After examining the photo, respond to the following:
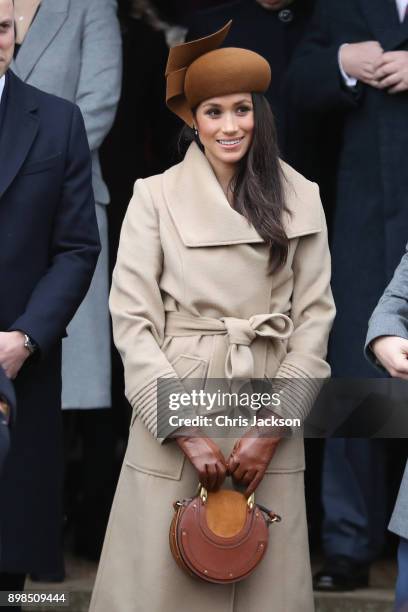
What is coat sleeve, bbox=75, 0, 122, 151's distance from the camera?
5945 mm

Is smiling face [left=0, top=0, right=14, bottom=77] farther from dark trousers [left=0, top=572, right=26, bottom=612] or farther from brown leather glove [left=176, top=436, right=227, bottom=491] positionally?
dark trousers [left=0, top=572, right=26, bottom=612]

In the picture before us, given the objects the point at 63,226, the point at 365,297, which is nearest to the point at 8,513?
the point at 63,226

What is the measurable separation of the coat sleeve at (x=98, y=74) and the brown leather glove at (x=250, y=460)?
168 centimetres

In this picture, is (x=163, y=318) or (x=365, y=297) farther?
(x=365, y=297)

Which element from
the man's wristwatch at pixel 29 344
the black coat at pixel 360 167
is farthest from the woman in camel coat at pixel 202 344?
the black coat at pixel 360 167

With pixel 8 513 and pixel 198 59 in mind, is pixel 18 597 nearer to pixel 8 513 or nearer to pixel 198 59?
pixel 8 513

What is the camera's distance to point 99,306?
614 centimetres

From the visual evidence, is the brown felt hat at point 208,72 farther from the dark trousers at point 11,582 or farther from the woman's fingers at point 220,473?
the dark trousers at point 11,582

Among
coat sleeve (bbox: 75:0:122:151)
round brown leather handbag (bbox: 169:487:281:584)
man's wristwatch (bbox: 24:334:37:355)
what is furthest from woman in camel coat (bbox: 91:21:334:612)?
coat sleeve (bbox: 75:0:122:151)

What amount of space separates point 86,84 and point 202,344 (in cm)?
150

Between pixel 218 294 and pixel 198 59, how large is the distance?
735 mm

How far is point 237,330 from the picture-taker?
4.80 m

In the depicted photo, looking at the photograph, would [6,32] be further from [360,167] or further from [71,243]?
[360,167]

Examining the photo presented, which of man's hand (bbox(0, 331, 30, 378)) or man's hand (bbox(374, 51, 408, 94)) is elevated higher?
man's hand (bbox(374, 51, 408, 94))
